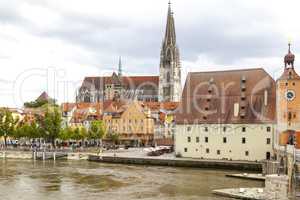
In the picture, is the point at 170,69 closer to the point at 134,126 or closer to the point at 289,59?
the point at 134,126

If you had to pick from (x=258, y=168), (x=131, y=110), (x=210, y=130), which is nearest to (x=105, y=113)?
(x=131, y=110)

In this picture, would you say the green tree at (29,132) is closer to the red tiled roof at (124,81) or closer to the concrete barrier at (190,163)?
the concrete barrier at (190,163)

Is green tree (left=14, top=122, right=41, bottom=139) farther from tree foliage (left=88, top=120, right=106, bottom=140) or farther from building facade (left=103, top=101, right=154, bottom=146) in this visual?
building facade (left=103, top=101, right=154, bottom=146)

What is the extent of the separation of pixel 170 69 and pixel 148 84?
14.6m

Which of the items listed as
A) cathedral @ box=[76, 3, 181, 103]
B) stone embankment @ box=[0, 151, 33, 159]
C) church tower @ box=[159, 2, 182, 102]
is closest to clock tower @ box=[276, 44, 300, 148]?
stone embankment @ box=[0, 151, 33, 159]

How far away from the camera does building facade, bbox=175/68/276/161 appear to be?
60.2 meters

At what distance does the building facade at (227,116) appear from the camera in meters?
60.2

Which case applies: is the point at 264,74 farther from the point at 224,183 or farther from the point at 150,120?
the point at 150,120

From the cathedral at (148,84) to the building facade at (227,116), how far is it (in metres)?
73.2

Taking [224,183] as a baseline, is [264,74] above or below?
above

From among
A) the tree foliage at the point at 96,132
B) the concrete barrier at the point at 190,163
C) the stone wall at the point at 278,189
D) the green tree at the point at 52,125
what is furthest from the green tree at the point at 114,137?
the stone wall at the point at 278,189

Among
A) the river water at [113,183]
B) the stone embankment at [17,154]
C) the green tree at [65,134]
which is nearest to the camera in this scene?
the river water at [113,183]

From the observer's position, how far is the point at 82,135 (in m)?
88.8

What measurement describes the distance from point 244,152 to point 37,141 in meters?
58.2
